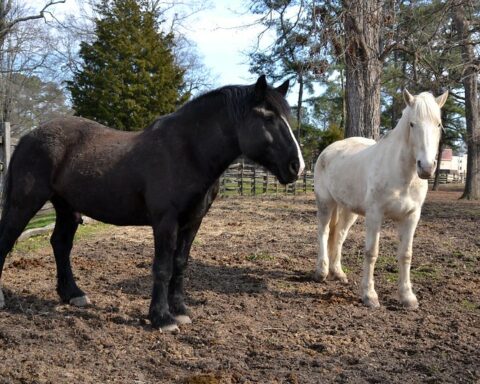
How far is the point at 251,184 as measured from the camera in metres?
23.0

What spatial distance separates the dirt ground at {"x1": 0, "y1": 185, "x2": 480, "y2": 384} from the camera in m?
3.04

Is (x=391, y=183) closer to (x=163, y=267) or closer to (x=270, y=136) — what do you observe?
(x=270, y=136)

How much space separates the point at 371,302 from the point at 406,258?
0.59 meters

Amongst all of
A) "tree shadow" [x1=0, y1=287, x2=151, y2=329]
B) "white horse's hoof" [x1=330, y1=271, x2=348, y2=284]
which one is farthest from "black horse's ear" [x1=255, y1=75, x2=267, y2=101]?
"white horse's hoof" [x1=330, y1=271, x2=348, y2=284]

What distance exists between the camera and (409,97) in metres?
4.45

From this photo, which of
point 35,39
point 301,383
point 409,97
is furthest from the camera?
point 35,39

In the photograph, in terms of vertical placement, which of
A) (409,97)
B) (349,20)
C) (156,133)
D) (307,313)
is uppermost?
(349,20)

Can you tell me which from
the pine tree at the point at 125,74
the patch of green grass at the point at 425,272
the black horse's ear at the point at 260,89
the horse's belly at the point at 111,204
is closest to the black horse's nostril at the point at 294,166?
the black horse's ear at the point at 260,89

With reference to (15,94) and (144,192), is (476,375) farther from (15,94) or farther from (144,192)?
(15,94)

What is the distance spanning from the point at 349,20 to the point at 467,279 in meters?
5.75

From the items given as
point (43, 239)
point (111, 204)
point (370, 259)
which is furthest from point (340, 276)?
point (43, 239)

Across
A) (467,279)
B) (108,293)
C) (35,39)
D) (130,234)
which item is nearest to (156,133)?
(108,293)

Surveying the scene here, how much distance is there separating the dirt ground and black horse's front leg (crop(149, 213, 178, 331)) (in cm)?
12

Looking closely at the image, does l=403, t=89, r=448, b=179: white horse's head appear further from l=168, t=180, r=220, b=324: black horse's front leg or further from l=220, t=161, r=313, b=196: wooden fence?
l=220, t=161, r=313, b=196: wooden fence
